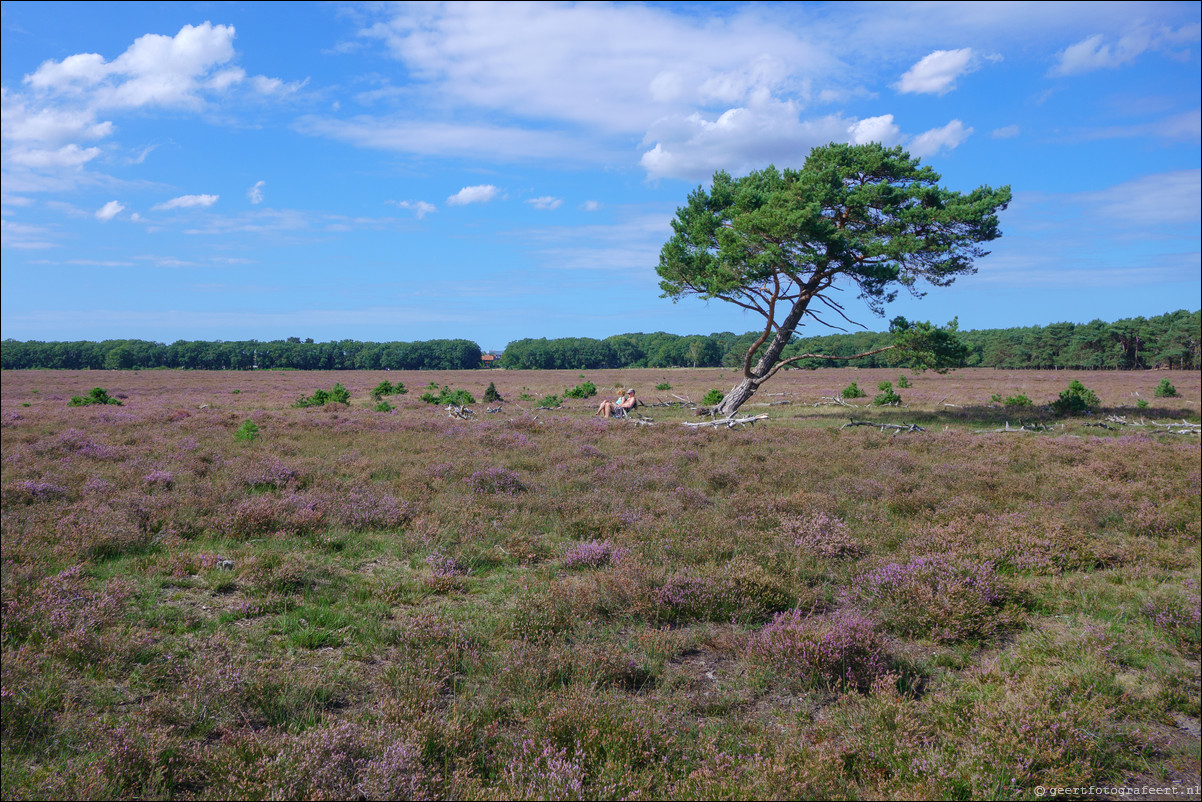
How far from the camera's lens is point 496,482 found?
473 inches

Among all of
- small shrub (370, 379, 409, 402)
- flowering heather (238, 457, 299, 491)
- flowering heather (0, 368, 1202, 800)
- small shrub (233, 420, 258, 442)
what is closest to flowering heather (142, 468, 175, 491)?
flowering heather (0, 368, 1202, 800)

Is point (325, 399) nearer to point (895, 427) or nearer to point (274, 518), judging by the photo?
point (274, 518)

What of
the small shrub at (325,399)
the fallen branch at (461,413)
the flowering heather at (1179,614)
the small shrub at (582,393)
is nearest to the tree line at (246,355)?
the small shrub at (325,399)

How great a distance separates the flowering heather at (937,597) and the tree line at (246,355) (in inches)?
2120

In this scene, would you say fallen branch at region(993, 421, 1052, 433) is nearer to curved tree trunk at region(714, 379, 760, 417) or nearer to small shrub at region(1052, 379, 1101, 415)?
small shrub at region(1052, 379, 1101, 415)

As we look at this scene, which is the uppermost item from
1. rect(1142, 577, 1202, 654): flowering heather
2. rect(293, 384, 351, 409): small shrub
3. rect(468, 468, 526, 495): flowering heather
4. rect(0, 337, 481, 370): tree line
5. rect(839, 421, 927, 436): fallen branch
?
rect(0, 337, 481, 370): tree line

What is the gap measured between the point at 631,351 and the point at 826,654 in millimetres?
151499

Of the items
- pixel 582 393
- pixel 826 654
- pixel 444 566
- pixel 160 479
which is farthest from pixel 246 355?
pixel 826 654

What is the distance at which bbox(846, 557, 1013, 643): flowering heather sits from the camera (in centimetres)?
585

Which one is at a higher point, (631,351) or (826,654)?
(631,351)

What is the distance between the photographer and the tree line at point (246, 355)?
60.5 m

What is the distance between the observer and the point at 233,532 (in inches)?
344

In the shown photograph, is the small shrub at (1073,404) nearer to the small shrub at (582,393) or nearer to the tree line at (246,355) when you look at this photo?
the small shrub at (582,393)

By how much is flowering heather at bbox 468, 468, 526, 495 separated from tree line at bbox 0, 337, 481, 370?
1806 inches
